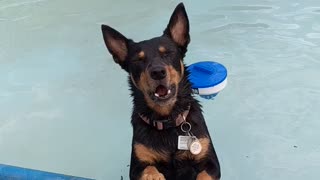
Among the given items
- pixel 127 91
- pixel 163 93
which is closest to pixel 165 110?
pixel 163 93

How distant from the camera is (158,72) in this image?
2793 millimetres

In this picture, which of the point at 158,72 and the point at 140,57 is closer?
the point at 158,72

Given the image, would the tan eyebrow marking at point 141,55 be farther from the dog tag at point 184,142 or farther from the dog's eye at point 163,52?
the dog tag at point 184,142

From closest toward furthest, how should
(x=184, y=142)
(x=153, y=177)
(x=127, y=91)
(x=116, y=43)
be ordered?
(x=153, y=177) → (x=184, y=142) → (x=116, y=43) → (x=127, y=91)

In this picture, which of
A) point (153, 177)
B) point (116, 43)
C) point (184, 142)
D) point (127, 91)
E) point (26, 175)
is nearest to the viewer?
point (153, 177)

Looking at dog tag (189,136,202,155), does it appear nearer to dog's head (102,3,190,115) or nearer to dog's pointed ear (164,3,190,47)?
dog's head (102,3,190,115)

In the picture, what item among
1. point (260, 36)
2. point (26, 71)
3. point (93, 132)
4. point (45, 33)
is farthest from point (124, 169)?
point (45, 33)

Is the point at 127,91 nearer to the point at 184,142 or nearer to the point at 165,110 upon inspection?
the point at 165,110

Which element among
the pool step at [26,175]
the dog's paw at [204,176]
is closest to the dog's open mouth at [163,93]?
the dog's paw at [204,176]

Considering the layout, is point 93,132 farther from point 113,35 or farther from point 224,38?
point 224,38

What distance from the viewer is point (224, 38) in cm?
561

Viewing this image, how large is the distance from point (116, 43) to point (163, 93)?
46cm

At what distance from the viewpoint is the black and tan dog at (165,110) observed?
9.72ft

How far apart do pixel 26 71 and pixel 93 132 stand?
1556 millimetres
